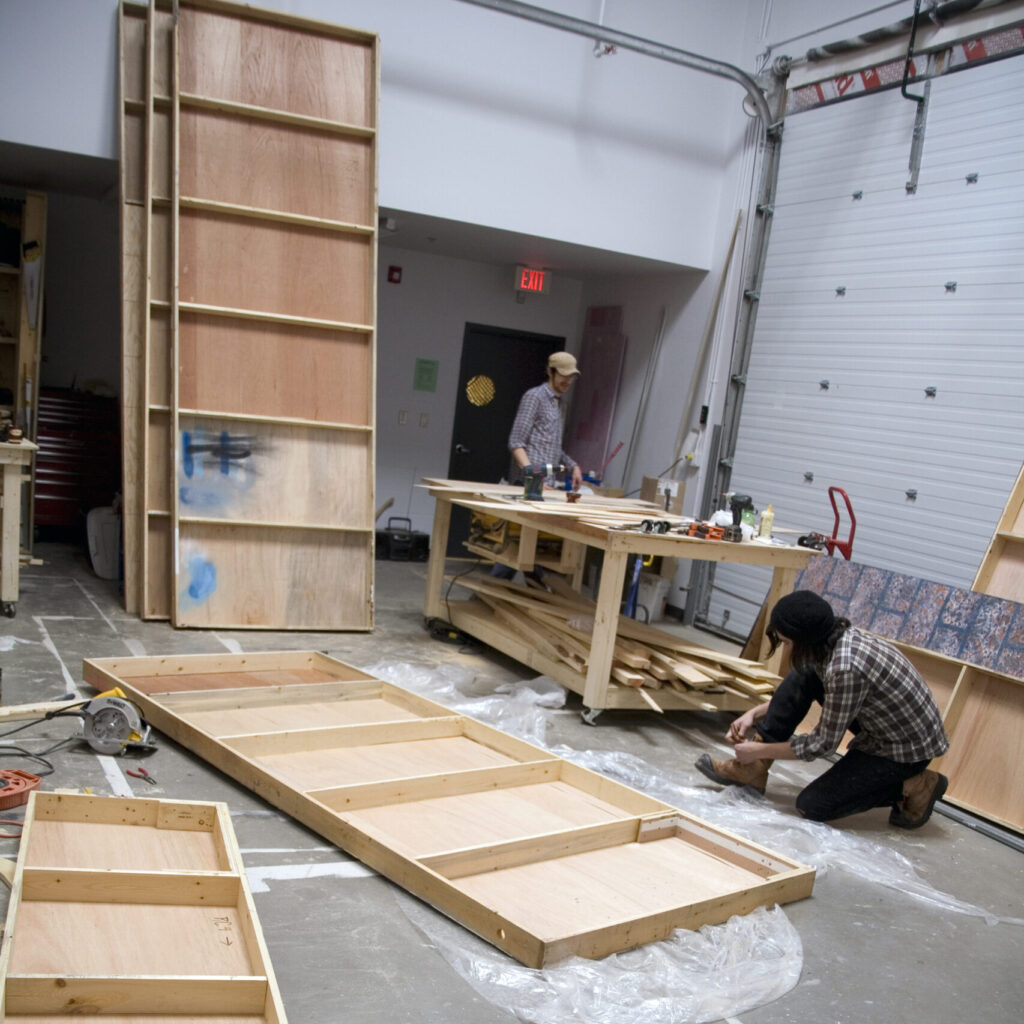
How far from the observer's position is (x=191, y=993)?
92.6 inches

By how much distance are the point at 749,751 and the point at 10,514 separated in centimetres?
415

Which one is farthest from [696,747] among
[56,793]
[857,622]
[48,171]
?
[48,171]

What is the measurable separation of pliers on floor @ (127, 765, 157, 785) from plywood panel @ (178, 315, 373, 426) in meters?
2.91

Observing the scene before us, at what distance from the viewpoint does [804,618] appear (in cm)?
405

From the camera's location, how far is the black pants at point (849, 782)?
438 cm

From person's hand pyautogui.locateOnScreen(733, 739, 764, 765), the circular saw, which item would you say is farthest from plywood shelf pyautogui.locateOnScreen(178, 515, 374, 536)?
person's hand pyautogui.locateOnScreen(733, 739, 764, 765)

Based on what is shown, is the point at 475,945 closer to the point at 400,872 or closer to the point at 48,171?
the point at 400,872

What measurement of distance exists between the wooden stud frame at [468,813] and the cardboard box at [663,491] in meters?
3.47

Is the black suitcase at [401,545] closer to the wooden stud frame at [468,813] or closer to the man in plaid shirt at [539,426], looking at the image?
the man in plaid shirt at [539,426]

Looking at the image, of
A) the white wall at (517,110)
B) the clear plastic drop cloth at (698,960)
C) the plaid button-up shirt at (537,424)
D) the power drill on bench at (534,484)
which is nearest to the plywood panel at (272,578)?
the power drill on bench at (534,484)

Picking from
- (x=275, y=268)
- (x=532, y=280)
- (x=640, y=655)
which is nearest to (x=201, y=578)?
(x=275, y=268)

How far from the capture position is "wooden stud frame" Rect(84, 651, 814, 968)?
10.4 feet

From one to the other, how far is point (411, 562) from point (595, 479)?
73.9 inches

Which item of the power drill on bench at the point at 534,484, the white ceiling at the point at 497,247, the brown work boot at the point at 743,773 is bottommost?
the brown work boot at the point at 743,773
